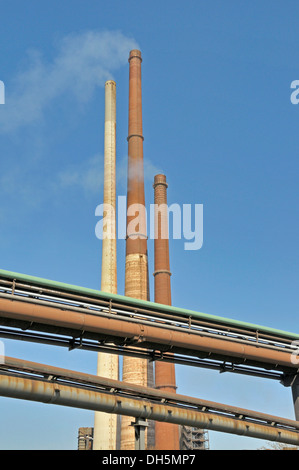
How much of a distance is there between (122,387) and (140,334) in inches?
187

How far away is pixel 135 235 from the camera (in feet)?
144

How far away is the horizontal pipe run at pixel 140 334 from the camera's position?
19.8 meters

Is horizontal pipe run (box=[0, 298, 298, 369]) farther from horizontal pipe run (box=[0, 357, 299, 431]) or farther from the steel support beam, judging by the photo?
horizontal pipe run (box=[0, 357, 299, 431])

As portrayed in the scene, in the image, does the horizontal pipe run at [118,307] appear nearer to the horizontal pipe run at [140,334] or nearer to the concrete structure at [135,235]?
the horizontal pipe run at [140,334]

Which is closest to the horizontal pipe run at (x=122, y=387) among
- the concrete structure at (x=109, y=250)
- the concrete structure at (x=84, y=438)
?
the concrete structure at (x=109, y=250)

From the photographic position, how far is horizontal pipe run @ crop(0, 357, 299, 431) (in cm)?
1596

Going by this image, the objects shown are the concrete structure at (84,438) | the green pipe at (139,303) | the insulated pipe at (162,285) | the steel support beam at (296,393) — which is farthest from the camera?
the concrete structure at (84,438)

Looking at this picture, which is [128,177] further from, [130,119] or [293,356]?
[293,356]

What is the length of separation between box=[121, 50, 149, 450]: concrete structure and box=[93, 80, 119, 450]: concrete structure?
122cm

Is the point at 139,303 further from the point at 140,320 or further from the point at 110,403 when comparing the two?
the point at 110,403

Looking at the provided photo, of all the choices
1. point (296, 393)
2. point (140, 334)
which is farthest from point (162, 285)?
point (140, 334)

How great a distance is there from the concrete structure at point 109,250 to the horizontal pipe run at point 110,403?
71.5 ft
